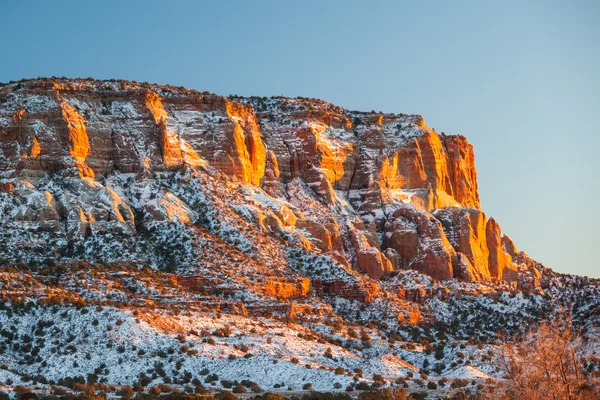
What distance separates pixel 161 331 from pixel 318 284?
2430 cm

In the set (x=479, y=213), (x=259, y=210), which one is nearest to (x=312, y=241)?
(x=259, y=210)

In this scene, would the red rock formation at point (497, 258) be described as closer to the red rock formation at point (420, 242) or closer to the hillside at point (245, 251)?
the hillside at point (245, 251)

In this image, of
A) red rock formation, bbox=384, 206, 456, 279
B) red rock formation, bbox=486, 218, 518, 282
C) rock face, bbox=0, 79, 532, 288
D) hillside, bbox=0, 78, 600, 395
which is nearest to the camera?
hillside, bbox=0, 78, 600, 395

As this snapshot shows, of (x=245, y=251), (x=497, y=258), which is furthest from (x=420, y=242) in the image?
(x=245, y=251)

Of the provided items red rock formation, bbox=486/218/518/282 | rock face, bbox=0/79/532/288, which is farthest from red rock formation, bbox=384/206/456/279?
red rock formation, bbox=486/218/518/282

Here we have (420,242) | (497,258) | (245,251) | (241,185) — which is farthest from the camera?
(497,258)

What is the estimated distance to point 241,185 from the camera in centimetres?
9331

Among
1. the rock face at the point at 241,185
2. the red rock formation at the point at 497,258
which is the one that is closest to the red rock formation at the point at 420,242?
the rock face at the point at 241,185

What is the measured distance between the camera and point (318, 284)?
79938 mm

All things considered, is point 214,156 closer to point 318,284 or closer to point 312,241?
point 312,241

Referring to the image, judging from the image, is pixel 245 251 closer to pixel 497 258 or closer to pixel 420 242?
pixel 420 242

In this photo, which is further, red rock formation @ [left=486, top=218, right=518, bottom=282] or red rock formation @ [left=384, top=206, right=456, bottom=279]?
red rock formation @ [left=486, top=218, right=518, bottom=282]

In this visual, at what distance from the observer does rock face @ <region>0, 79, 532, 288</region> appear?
7925 centimetres

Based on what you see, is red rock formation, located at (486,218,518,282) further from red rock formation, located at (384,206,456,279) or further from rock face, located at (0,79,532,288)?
red rock formation, located at (384,206,456,279)
